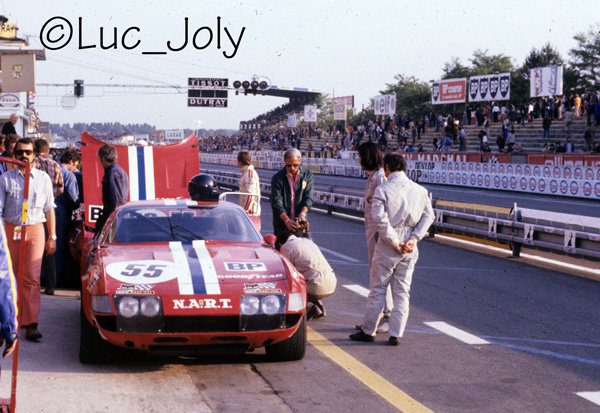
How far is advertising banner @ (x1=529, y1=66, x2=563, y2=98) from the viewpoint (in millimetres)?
50156

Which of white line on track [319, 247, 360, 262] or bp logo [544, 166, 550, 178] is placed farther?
bp logo [544, 166, 550, 178]

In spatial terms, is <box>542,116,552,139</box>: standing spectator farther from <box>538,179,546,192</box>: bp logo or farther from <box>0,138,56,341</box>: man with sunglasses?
<box>0,138,56,341</box>: man with sunglasses

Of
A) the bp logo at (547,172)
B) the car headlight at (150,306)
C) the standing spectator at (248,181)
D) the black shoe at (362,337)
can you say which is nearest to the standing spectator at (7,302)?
the car headlight at (150,306)

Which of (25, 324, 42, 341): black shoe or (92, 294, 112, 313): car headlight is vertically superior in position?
(92, 294, 112, 313): car headlight

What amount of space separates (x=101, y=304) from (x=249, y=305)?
42.8 inches

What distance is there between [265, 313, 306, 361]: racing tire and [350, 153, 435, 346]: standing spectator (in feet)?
3.49

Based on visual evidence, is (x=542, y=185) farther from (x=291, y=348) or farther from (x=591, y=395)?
(x=591, y=395)

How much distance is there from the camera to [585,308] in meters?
10.0

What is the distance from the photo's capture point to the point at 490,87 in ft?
191

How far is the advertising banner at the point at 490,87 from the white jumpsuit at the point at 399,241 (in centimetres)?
4934

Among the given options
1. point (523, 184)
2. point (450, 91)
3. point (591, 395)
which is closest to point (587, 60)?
point (450, 91)

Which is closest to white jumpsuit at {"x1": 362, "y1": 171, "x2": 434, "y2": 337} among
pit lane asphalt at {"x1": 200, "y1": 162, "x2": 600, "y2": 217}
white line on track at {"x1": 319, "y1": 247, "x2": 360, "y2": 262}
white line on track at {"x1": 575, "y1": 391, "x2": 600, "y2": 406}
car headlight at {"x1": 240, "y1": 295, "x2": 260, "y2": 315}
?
car headlight at {"x1": 240, "y1": 295, "x2": 260, "y2": 315}

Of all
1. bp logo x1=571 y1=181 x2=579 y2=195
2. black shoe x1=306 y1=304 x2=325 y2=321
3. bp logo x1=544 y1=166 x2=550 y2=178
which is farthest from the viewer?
bp logo x1=544 y1=166 x2=550 y2=178

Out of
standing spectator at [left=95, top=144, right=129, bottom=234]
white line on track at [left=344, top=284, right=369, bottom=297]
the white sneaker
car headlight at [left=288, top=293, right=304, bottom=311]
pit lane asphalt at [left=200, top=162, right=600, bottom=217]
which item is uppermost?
standing spectator at [left=95, top=144, right=129, bottom=234]
